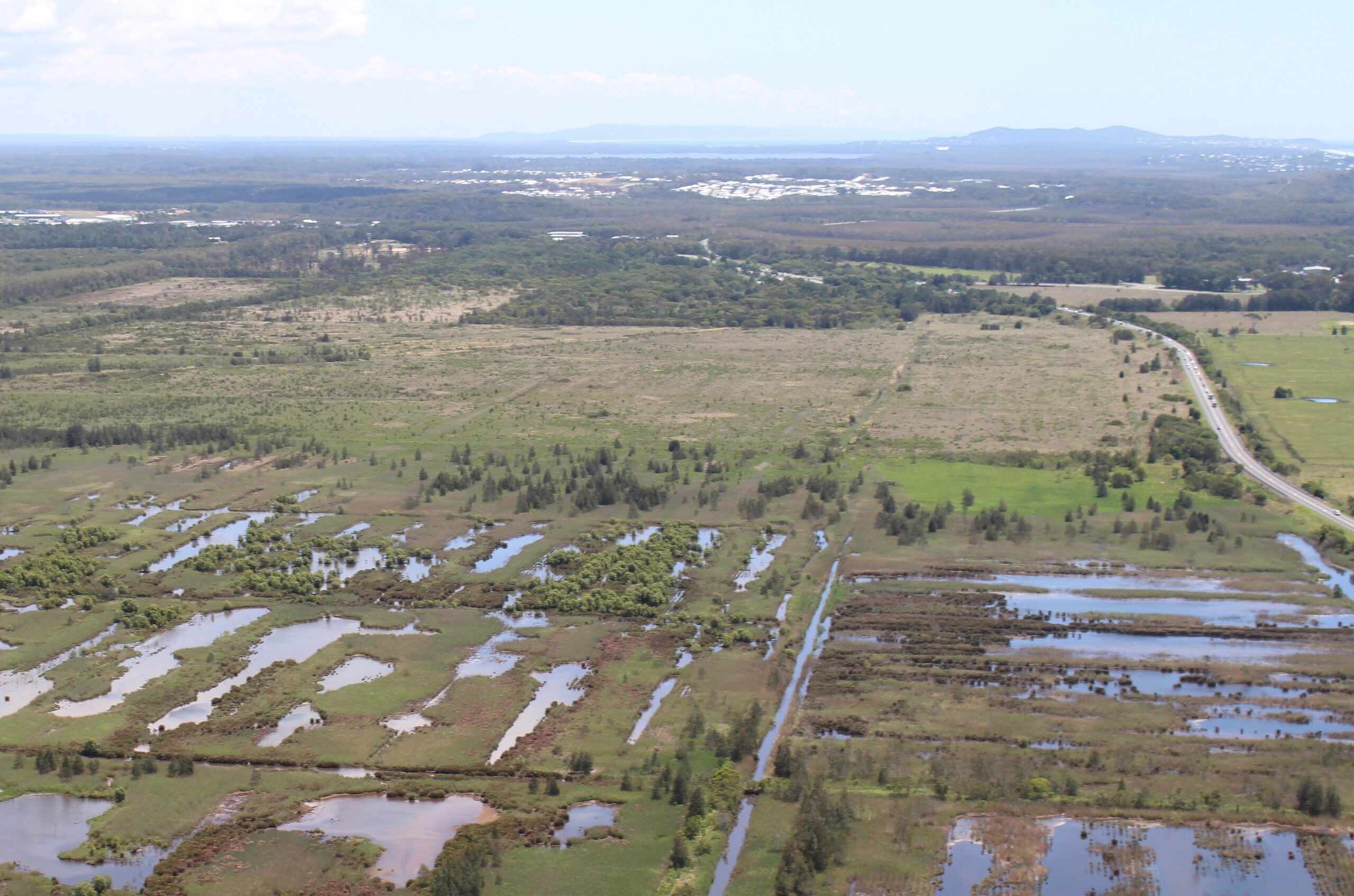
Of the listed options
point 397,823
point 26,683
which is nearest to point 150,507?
point 26,683

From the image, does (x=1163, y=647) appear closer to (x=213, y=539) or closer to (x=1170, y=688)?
(x=1170, y=688)

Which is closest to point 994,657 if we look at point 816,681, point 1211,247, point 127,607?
point 816,681

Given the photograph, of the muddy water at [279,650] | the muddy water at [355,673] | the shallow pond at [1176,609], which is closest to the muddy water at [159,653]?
the muddy water at [279,650]

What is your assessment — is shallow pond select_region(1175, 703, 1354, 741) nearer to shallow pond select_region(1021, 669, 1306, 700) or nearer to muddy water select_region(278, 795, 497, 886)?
shallow pond select_region(1021, 669, 1306, 700)

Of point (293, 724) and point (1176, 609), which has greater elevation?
point (293, 724)

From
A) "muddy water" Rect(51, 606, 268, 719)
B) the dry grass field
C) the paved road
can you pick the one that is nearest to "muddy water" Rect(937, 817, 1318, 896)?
"muddy water" Rect(51, 606, 268, 719)

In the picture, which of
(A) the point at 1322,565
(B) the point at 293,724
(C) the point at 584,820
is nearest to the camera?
(C) the point at 584,820

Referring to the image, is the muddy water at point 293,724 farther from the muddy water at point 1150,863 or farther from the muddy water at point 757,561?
the muddy water at point 1150,863
